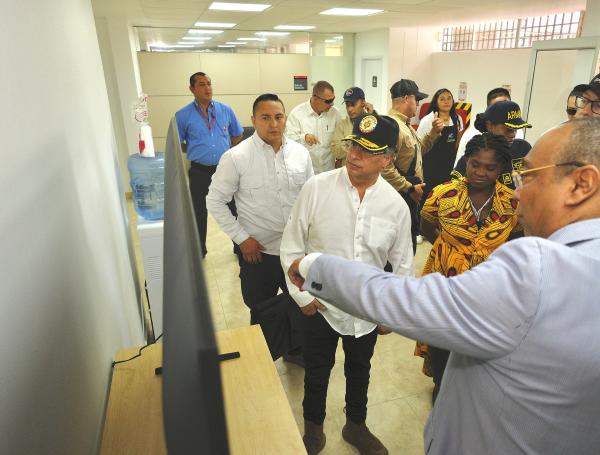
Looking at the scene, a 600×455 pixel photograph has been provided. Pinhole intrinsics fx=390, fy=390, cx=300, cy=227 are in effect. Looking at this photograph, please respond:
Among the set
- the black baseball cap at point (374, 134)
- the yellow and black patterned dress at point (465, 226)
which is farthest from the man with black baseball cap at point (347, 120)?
the black baseball cap at point (374, 134)

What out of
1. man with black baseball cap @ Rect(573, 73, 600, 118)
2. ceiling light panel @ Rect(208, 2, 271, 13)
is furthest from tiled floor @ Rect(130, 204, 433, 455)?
ceiling light panel @ Rect(208, 2, 271, 13)

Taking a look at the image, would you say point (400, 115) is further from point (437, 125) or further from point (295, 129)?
point (295, 129)

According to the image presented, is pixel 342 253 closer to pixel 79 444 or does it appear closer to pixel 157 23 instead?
pixel 79 444

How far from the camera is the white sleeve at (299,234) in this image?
5.38 ft

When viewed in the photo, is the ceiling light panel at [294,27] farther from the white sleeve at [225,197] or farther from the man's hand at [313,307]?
the man's hand at [313,307]

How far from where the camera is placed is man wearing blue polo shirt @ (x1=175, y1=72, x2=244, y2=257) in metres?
3.78

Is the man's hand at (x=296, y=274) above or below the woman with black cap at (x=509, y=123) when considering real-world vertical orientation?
below

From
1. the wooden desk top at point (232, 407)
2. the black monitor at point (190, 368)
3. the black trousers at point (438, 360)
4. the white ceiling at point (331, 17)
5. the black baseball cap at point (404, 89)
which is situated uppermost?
the white ceiling at point (331, 17)

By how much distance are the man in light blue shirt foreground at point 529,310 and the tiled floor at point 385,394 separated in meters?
1.06

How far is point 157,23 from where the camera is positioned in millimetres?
6816

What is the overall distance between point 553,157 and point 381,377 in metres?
1.92

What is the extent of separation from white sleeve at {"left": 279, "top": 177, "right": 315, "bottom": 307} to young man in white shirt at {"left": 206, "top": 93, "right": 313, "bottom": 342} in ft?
1.71

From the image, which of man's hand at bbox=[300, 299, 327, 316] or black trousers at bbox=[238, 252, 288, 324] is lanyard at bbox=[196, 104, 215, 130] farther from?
man's hand at bbox=[300, 299, 327, 316]

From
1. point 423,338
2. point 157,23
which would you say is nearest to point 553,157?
point 423,338
